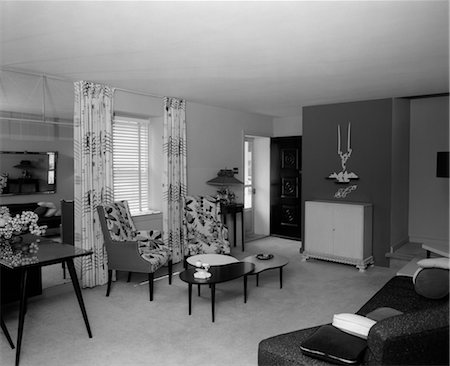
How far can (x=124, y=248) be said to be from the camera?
433cm

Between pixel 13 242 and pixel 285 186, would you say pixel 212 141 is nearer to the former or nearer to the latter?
pixel 285 186

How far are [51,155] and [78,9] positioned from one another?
7.72ft

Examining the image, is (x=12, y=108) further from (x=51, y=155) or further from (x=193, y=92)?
(x=193, y=92)

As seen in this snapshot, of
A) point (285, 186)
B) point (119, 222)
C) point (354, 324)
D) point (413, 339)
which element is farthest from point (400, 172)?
point (413, 339)

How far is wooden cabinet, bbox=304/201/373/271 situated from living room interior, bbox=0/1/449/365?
0.10 m

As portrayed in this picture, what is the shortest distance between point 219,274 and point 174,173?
216 centimetres

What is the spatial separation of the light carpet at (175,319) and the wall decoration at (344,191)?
1259 millimetres

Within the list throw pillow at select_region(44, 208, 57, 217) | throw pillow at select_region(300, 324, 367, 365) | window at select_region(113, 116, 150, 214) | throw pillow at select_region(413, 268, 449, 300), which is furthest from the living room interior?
throw pillow at select_region(413, 268, 449, 300)

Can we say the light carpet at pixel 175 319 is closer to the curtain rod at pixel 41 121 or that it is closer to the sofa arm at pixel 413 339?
the sofa arm at pixel 413 339

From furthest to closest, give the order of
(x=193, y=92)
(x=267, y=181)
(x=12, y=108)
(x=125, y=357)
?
(x=267, y=181), (x=193, y=92), (x=12, y=108), (x=125, y=357)

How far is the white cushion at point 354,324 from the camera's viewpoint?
212 cm

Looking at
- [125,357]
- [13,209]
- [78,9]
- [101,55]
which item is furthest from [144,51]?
[125,357]

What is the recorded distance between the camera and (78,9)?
2.42 m

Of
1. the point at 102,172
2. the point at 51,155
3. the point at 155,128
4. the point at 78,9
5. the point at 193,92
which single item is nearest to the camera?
the point at 78,9
